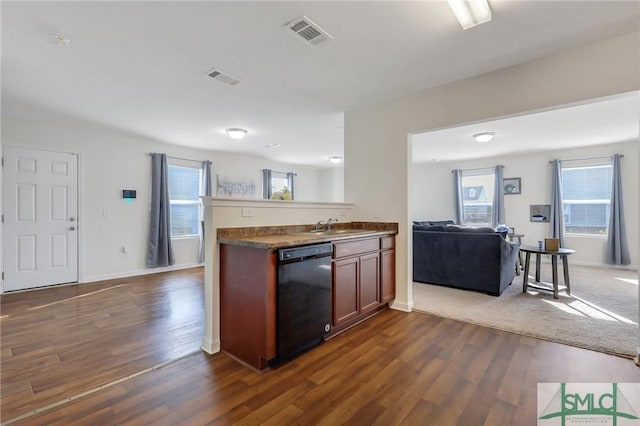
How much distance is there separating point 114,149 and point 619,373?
6.87 metres

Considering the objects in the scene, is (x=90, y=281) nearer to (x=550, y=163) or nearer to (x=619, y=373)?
(x=619, y=373)

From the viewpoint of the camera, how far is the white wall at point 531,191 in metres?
5.74

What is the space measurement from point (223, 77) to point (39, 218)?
3804mm

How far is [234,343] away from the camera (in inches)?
93.7

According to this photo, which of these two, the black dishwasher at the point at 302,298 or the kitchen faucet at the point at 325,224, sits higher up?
the kitchen faucet at the point at 325,224

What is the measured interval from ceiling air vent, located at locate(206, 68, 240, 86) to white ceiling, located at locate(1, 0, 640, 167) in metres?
0.07

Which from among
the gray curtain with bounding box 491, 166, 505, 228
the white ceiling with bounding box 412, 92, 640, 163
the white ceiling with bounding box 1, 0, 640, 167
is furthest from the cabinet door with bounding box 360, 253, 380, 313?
the gray curtain with bounding box 491, 166, 505, 228

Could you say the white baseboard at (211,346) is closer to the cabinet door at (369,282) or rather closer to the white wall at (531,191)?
the cabinet door at (369,282)

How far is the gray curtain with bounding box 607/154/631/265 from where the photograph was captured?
5.71 metres

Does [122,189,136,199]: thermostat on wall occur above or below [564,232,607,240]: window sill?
above

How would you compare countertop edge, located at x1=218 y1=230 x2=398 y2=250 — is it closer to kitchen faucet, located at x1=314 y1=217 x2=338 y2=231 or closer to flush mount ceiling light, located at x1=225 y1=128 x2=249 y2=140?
kitchen faucet, located at x1=314 y1=217 x2=338 y2=231
